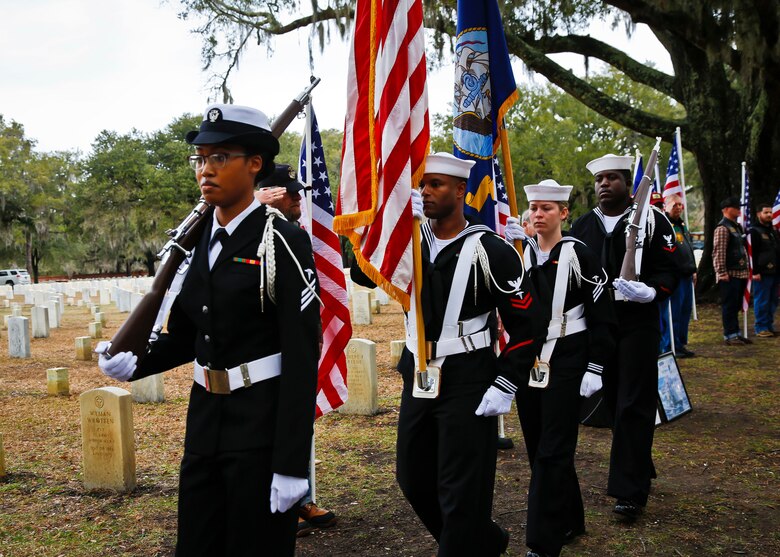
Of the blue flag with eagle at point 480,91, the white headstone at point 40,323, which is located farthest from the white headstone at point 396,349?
the white headstone at point 40,323

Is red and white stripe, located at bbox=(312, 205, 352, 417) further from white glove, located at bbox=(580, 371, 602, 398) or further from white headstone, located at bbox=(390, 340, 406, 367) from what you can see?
white headstone, located at bbox=(390, 340, 406, 367)

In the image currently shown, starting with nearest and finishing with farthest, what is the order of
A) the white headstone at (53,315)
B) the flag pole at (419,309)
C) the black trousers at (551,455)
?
the flag pole at (419,309)
the black trousers at (551,455)
the white headstone at (53,315)

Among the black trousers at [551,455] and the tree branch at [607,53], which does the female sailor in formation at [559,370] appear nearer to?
the black trousers at [551,455]

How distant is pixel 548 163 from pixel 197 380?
38050 millimetres

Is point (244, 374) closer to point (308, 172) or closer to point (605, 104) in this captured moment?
point (308, 172)

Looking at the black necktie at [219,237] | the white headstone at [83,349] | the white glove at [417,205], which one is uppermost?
the white glove at [417,205]

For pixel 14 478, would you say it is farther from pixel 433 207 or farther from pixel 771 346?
pixel 771 346

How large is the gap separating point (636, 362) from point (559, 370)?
0.88 m

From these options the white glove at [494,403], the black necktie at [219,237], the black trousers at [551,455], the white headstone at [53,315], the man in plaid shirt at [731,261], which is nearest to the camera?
the black necktie at [219,237]

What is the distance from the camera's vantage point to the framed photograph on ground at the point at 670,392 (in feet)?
23.8

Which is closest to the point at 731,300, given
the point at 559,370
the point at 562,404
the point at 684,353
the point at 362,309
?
the point at 684,353

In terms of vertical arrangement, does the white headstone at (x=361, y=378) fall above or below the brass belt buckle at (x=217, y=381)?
below

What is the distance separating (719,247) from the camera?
538 inches

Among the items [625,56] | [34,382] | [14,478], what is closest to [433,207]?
[14,478]
